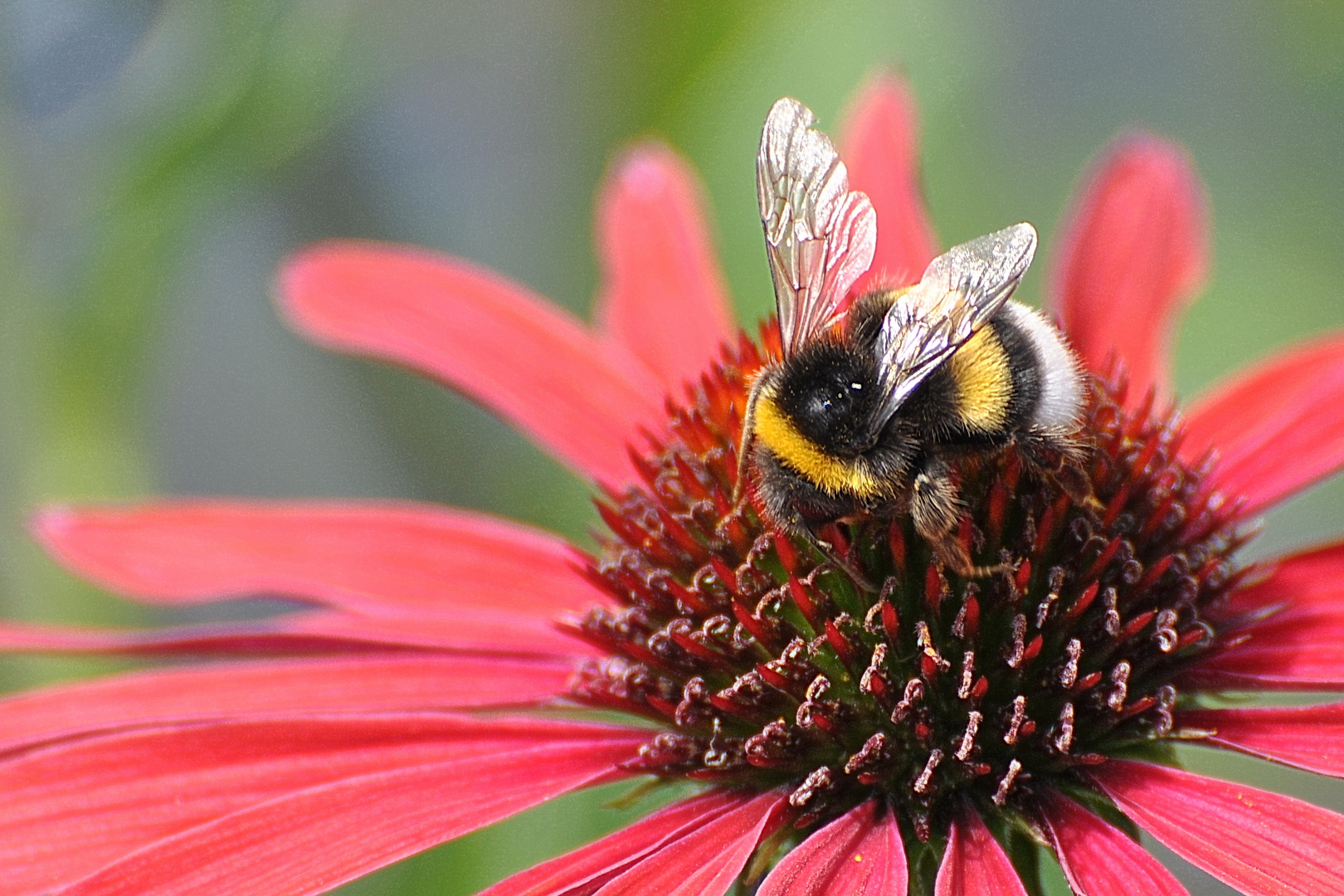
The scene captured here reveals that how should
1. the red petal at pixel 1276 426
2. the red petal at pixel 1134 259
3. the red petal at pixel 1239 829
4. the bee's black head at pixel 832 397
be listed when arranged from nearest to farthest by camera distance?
the red petal at pixel 1239 829, the bee's black head at pixel 832 397, the red petal at pixel 1276 426, the red petal at pixel 1134 259

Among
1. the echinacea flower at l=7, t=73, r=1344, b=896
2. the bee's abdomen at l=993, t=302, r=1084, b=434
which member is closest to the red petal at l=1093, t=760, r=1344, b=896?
the echinacea flower at l=7, t=73, r=1344, b=896

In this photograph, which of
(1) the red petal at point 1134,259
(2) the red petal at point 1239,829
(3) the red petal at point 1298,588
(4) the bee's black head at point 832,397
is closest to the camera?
(2) the red petal at point 1239,829

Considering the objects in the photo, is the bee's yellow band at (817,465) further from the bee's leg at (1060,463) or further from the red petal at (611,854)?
the red petal at (611,854)

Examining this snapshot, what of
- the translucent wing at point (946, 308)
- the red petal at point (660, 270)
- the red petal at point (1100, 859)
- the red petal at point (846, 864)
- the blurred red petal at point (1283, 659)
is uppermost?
the red petal at point (660, 270)

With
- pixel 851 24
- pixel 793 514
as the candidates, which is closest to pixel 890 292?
pixel 793 514

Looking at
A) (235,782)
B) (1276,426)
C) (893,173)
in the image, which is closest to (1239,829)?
(1276,426)

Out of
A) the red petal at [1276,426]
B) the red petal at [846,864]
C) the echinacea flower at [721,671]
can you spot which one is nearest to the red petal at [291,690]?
the echinacea flower at [721,671]

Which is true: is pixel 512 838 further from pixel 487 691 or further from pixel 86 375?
pixel 86 375

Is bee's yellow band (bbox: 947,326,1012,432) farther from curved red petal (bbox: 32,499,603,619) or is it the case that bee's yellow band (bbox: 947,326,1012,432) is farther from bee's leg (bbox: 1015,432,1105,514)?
curved red petal (bbox: 32,499,603,619)
